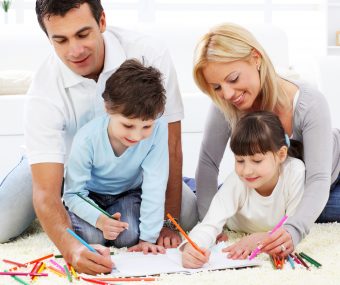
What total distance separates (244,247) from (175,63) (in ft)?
7.47

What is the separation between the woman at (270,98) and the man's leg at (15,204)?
2.08 ft

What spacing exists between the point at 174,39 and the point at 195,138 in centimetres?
83

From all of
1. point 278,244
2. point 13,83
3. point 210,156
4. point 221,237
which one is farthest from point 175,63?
point 278,244

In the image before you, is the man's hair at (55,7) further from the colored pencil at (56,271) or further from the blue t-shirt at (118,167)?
the colored pencil at (56,271)

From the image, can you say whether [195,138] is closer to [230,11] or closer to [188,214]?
[188,214]

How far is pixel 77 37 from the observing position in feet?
5.49

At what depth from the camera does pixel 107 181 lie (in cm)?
185

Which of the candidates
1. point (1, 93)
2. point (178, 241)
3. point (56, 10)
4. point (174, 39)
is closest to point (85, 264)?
point (178, 241)

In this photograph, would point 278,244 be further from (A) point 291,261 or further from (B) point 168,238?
(B) point 168,238

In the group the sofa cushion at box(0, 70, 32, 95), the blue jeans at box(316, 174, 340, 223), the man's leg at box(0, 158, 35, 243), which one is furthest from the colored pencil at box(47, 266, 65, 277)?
the sofa cushion at box(0, 70, 32, 95)

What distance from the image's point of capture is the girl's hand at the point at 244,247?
1645 mm

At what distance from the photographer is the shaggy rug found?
1.46 meters

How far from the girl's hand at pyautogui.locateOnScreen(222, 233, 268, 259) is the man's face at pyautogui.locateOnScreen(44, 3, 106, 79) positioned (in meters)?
0.63

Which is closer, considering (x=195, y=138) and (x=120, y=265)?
(x=120, y=265)
